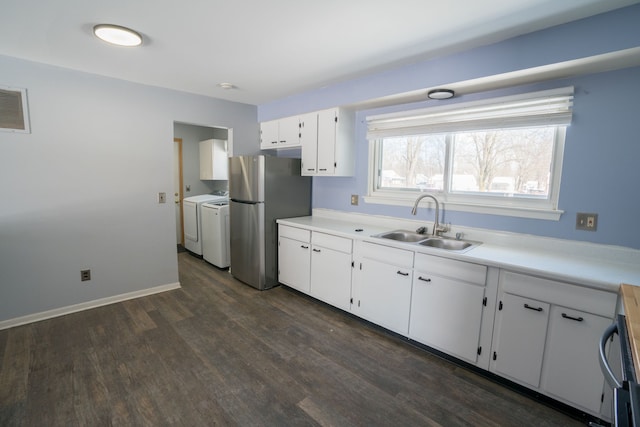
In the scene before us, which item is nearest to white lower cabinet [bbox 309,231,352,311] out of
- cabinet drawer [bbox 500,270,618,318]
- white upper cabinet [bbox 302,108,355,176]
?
white upper cabinet [bbox 302,108,355,176]

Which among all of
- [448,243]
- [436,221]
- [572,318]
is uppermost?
[436,221]

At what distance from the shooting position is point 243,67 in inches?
104

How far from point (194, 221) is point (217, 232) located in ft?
2.66

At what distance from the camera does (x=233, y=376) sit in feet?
6.69

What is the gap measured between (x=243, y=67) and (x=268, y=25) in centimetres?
83

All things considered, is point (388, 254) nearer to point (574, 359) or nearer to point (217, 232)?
point (574, 359)

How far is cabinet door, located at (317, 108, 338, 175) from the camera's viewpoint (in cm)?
313

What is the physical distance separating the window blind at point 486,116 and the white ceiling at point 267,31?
18.1 inches

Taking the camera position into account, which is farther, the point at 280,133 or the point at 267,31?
the point at 280,133

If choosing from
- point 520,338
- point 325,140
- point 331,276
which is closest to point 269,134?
point 325,140

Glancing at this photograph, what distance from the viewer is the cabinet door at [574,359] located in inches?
64.2

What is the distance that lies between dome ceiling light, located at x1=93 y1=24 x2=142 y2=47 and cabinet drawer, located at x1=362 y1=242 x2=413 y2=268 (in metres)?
2.35

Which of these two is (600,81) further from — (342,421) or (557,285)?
(342,421)

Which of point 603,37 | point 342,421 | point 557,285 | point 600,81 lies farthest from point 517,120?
point 342,421
